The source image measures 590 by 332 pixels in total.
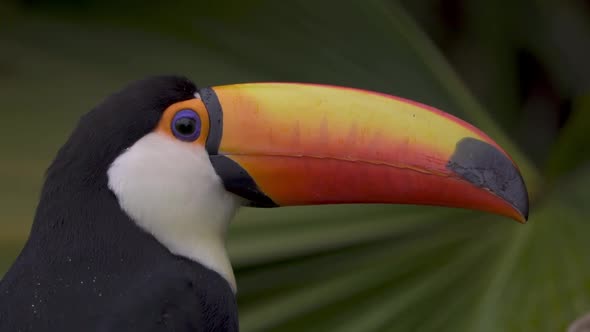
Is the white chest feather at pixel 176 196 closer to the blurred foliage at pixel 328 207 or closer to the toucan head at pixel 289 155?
the toucan head at pixel 289 155

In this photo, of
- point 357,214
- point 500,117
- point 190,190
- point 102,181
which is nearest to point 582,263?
point 357,214

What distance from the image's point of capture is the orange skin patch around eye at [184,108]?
1981mm

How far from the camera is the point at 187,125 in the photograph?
2.01m

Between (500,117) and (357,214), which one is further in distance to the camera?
(500,117)

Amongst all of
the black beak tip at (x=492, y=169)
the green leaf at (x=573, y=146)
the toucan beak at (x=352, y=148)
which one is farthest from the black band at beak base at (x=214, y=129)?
the green leaf at (x=573, y=146)

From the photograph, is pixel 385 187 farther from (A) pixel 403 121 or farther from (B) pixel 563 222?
(B) pixel 563 222

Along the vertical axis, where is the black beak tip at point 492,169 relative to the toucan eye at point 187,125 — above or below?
above

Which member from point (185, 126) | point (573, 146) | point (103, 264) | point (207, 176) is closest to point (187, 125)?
point (185, 126)

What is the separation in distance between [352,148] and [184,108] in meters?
0.40

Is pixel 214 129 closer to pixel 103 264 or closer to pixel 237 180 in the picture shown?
pixel 237 180

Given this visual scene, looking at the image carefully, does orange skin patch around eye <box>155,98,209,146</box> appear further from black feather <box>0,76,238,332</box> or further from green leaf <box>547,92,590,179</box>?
green leaf <box>547,92,590,179</box>

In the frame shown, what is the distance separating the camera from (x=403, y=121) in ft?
6.68

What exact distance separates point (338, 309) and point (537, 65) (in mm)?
1934

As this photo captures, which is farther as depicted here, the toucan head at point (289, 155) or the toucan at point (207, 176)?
the toucan head at point (289, 155)
